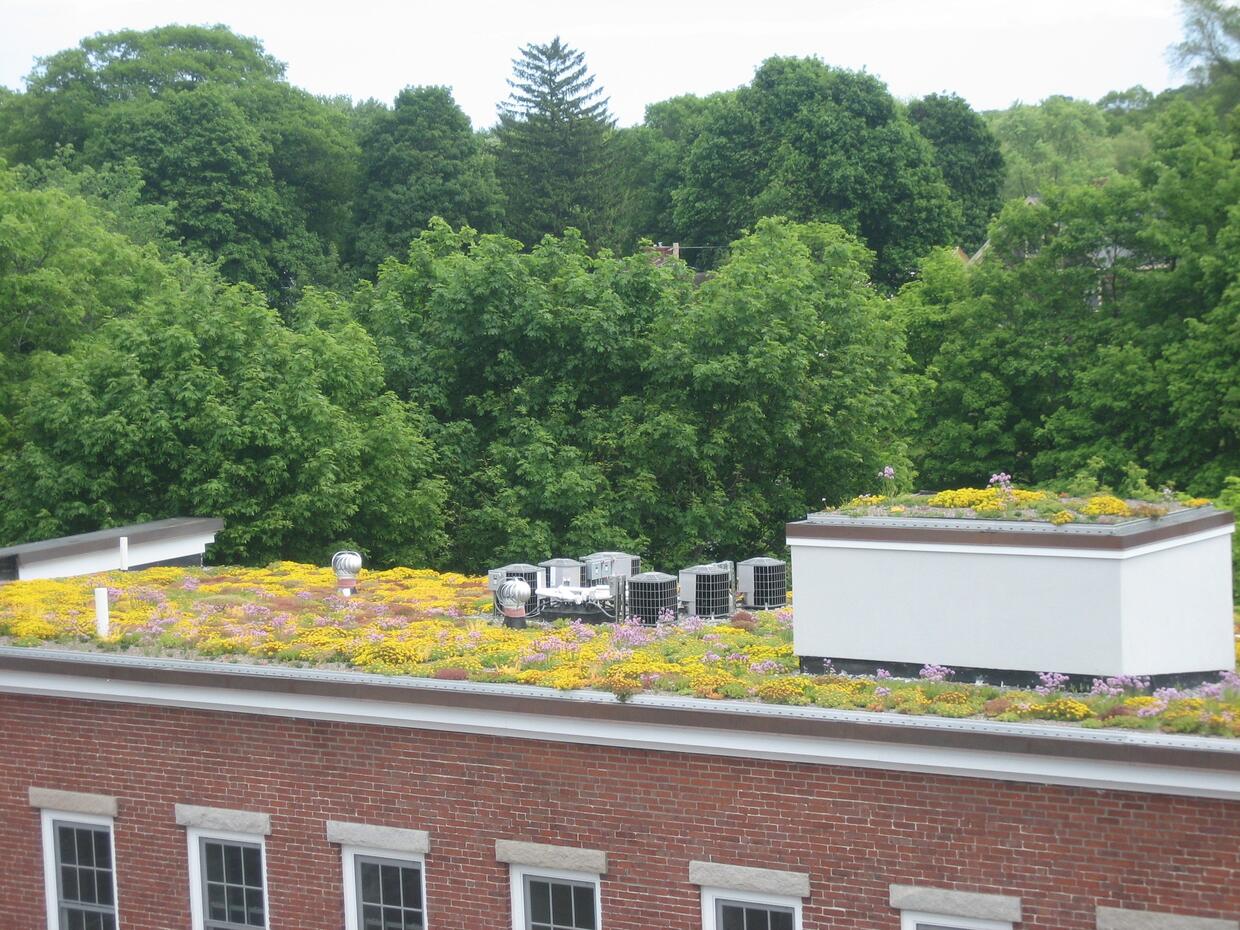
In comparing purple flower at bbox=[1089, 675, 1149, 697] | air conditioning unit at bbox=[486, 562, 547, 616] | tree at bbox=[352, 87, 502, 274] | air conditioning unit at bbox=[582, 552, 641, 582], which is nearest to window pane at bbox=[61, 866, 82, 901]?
air conditioning unit at bbox=[486, 562, 547, 616]

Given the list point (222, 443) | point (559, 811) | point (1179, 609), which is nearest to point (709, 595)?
point (559, 811)

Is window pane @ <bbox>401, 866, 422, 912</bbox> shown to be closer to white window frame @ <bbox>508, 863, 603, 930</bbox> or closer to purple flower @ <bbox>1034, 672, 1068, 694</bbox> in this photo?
white window frame @ <bbox>508, 863, 603, 930</bbox>

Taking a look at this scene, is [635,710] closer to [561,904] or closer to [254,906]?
[561,904]

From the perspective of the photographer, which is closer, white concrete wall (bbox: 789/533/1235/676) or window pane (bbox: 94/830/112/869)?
white concrete wall (bbox: 789/533/1235/676)

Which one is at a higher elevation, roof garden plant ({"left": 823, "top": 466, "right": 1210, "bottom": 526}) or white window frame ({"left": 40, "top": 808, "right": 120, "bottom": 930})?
roof garden plant ({"left": 823, "top": 466, "right": 1210, "bottom": 526})

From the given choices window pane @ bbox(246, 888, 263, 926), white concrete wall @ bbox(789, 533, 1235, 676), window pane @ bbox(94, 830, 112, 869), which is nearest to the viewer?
white concrete wall @ bbox(789, 533, 1235, 676)

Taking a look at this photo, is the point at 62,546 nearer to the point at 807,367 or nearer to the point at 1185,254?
the point at 807,367

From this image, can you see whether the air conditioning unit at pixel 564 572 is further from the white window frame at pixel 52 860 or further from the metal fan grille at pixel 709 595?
the white window frame at pixel 52 860

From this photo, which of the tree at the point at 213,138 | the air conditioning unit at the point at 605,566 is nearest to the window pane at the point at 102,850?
the air conditioning unit at the point at 605,566
